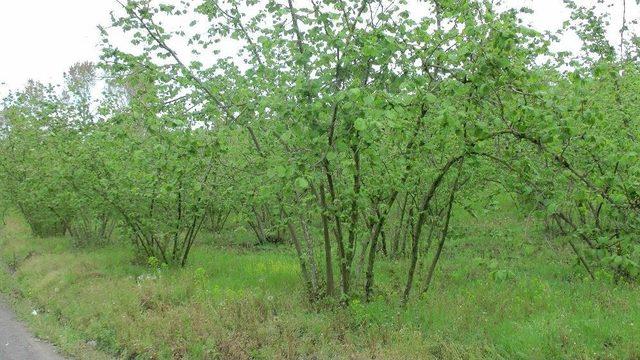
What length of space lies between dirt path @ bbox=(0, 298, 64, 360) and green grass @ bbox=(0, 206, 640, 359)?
23 cm

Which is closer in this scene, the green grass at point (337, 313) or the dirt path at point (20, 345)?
the green grass at point (337, 313)

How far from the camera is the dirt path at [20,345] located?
26.1ft

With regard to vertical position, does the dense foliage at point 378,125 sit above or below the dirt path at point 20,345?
above

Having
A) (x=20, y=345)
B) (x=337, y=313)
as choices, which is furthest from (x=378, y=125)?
(x=20, y=345)

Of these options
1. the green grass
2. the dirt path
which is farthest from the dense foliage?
the dirt path

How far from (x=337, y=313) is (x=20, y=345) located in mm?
5081

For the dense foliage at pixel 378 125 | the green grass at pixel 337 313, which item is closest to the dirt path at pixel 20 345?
the green grass at pixel 337 313

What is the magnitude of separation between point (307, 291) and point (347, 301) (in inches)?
41.6

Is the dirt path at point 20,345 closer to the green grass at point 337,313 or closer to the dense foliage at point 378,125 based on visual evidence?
the green grass at point 337,313

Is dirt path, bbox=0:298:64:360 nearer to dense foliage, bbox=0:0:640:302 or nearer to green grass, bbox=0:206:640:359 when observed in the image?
green grass, bbox=0:206:640:359

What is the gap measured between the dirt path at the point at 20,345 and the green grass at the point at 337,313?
0.23 m

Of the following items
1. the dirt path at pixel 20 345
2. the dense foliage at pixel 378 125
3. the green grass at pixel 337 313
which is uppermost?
the dense foliage at pixel 378 125

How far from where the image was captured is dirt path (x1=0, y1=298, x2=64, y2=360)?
795cm

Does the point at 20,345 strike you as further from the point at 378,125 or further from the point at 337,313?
the point at 378,125
